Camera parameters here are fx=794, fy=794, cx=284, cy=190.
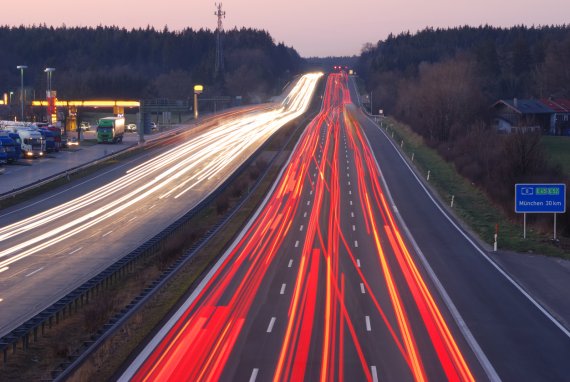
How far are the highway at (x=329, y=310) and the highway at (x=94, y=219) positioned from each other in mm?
5381

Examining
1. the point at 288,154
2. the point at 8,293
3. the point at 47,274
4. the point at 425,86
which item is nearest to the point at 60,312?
the point at 8,293

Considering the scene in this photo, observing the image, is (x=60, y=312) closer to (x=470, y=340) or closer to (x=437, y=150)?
(x=470, y=340)

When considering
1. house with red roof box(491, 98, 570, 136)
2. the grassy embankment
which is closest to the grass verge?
the grassy embankment

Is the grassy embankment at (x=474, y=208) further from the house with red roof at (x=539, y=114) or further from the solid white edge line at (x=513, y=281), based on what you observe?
the house with red roof at (x=539, y=114)

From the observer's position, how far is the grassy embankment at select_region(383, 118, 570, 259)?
35.4 metres

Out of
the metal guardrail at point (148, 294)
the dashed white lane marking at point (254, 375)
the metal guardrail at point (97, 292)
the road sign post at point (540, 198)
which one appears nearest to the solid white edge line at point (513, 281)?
the road sign post at point (540, 198)

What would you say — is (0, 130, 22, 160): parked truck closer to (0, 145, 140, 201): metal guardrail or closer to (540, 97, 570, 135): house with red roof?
(0, 145, 140, 201): metal guardrail

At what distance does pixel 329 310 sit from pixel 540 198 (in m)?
16.7

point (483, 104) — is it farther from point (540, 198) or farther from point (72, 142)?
point (540, 198)

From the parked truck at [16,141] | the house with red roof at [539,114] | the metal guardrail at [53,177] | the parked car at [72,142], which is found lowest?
the metal guardrail at [53,177]

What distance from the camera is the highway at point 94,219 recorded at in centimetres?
2870

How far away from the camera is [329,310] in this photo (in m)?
24.0

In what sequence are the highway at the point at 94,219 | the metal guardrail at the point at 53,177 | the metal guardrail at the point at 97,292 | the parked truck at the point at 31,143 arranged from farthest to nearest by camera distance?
1. the parked truck at the point at 31,143
2. the metal guardrail at the point at 53,177
3. the highway at the point at 94,219
4. the metal guardrail at the point at 97,292

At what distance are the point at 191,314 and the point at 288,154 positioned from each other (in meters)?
48.1
